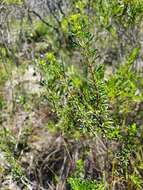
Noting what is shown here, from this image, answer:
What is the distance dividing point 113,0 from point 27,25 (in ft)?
4.17

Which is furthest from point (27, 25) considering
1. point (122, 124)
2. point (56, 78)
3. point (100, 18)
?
point (56, 78)

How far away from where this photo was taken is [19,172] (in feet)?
8.10

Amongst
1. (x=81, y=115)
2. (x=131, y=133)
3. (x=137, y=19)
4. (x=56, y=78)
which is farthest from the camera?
(x=137, y=19)

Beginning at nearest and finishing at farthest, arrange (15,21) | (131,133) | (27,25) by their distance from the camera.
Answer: (131,133), (15,21), (27,25)

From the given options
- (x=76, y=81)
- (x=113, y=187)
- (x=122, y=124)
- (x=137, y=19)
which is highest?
(x=137, y=19)

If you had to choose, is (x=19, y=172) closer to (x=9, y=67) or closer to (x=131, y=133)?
(x=131, y=133)

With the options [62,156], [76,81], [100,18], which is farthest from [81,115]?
[100,18]

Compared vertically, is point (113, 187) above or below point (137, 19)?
below

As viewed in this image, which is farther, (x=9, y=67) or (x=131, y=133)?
(x=9, y=67)

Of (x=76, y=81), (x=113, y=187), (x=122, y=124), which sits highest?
(x=76, y=81)

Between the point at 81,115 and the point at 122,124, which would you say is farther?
the point at 122,124

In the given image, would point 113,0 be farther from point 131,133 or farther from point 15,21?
point 15,21

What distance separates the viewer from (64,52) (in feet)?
13.2

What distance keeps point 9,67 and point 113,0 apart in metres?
1.30
